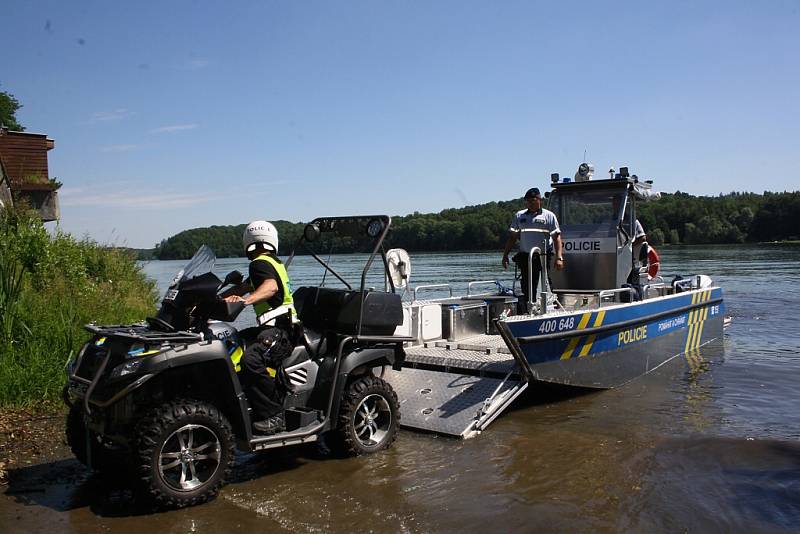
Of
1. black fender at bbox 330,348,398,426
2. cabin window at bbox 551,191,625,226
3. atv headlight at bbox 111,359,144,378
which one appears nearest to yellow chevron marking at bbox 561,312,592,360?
black fender at bbox 330,348,398,426

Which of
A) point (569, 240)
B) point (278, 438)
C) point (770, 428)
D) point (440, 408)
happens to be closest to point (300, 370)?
point (278, 438)

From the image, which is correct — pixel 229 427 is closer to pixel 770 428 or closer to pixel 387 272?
pixel 387 272

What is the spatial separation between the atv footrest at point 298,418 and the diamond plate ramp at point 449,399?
152cm

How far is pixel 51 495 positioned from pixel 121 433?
2.77 ft

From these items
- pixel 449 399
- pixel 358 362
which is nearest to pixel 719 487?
pixel 449 399

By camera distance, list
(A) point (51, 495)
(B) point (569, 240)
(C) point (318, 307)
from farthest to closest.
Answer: (B) point (569, 240) < (C) point (318, 307) < (A) point (51, 495)

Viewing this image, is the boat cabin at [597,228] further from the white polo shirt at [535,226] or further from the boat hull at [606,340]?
the white polo shirt at [535,226]

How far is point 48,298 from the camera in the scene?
9.04 m

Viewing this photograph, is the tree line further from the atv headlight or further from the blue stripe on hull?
the atv headlight

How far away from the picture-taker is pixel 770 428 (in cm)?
649

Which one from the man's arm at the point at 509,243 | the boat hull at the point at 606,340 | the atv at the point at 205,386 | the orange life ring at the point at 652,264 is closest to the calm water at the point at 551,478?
the atv at the point at 205,386

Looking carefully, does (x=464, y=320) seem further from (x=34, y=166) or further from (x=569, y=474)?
(x=34, y=166)

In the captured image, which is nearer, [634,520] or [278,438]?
[634,520]

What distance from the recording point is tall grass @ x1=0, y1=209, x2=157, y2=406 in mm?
6625
